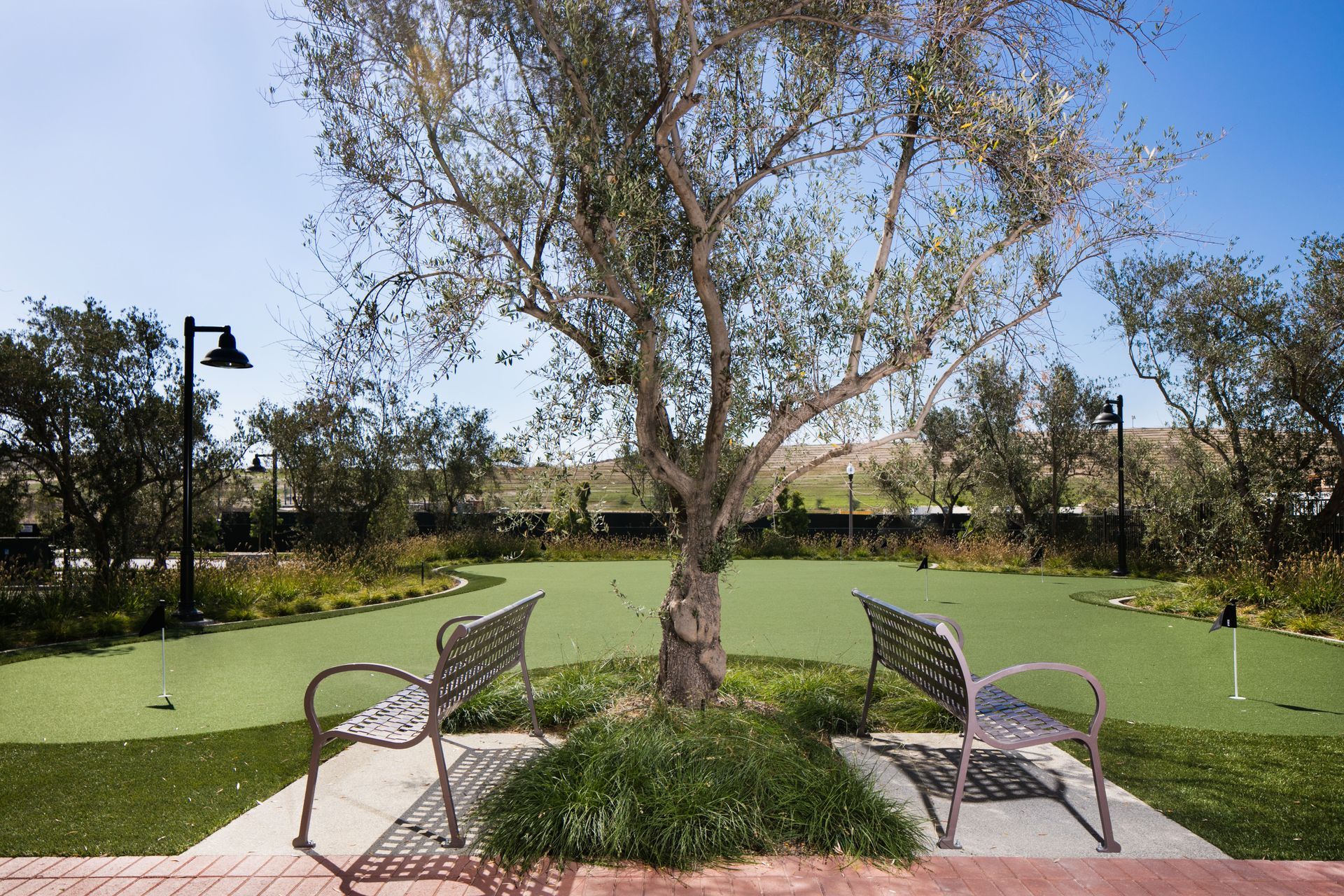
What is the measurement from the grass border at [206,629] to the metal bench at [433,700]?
6553 millimetres

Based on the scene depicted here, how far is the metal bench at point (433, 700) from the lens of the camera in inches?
162

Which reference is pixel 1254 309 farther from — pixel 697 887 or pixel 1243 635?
pixel 697 887

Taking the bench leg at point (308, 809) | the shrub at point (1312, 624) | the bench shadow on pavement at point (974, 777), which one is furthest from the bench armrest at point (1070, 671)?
the shrub at point (1312, 624)

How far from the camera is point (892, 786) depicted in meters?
4.83

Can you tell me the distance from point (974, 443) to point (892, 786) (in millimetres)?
20595

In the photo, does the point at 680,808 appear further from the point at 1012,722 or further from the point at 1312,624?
the point at 1312,624

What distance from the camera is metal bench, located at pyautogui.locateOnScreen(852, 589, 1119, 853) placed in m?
4.12

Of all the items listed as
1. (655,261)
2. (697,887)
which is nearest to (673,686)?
(697,887)

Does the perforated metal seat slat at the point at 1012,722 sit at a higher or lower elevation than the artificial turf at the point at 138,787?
higher

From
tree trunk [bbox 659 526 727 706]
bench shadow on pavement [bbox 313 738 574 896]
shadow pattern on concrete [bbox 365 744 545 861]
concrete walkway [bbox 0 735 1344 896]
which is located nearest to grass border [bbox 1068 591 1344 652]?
concrete walkway [bbox 0 735 1344 896]

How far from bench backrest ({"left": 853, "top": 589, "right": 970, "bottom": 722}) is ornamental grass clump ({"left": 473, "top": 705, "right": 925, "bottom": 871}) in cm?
65

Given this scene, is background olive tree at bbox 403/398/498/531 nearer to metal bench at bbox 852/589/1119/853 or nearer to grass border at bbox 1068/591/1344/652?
grass border at bbox 1068/591/1344/652

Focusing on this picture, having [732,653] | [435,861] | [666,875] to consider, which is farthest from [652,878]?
[732,653]

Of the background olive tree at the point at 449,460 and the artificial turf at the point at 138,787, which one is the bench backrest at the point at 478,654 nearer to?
the artificial turf at the point at 138,787
